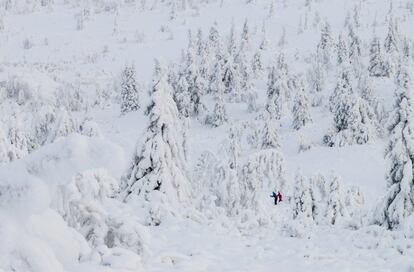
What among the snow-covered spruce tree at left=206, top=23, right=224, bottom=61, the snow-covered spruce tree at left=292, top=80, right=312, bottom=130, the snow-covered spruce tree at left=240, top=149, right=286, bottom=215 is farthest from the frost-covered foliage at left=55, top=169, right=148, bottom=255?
the snow-covered spruce tree at left=206, top=23, right=224, bottom=61

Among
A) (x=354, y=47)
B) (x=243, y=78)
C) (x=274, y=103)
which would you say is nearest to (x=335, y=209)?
(x=274, y=103)

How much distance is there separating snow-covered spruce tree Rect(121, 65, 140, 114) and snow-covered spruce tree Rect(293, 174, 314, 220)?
49.5 m

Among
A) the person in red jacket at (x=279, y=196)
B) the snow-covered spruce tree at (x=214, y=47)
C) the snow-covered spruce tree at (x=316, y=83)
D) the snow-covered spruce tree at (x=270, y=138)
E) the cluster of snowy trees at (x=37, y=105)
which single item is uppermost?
the snow-covered spruce tree at (x=214, y=47)

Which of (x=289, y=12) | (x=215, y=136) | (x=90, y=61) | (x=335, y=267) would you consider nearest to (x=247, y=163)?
(x=335, y=267)

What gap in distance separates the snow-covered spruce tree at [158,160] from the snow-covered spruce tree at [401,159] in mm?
4931

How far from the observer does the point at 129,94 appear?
65.8 metres

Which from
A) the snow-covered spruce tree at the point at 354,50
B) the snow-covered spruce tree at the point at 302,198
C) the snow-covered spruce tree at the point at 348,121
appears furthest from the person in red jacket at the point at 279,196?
the snow-covered spruce tree at the point at 354,50

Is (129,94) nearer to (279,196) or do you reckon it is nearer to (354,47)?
(354,47)

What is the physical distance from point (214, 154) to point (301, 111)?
108 ft

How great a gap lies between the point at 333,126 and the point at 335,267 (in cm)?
3612

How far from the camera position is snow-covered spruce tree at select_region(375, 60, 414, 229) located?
13.8 meters

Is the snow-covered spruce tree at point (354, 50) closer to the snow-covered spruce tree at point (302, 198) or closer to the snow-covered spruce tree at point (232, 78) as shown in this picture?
the snow-covered spruce tree at point (232, 78)

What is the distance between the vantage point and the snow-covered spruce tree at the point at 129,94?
2594 inches

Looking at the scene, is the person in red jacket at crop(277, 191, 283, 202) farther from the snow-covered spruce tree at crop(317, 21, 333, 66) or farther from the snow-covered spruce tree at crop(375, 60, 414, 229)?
the snow-covered spruce tree at crop(317, 21, 333, 66)
